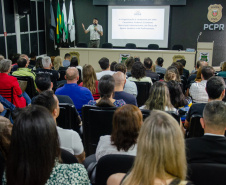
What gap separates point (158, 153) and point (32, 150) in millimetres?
601

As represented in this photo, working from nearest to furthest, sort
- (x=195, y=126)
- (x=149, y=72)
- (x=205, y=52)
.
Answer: (x=195, y=126) < (x=149, y=72) < (x=205, y=52)

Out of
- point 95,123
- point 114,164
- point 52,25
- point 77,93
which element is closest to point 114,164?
point 114,164

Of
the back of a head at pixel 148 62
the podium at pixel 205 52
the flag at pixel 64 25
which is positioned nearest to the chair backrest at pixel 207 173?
the back of a head at pixel 148 62

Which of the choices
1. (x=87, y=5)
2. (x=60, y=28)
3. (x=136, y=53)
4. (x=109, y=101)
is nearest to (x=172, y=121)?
(x=109, y=101)

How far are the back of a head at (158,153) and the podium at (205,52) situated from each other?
8486 mm

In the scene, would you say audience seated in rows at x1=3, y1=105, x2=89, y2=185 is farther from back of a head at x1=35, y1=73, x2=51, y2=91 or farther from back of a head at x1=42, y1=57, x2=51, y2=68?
back of a head at x1=42, y1=57, x2=51, y2=68

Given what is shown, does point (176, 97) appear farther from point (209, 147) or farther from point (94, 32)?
point (94, 32)

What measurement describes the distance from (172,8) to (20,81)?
799 cm

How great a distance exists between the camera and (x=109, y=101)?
296 centimetres

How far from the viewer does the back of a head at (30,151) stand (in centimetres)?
130

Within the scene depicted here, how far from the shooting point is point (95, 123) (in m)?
2.88

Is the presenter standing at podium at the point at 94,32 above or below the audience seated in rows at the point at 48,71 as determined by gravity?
above

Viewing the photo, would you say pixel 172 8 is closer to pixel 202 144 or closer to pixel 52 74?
pixel 52 74

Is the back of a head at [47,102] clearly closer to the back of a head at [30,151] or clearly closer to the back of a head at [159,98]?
the back of a head at [30,151]
